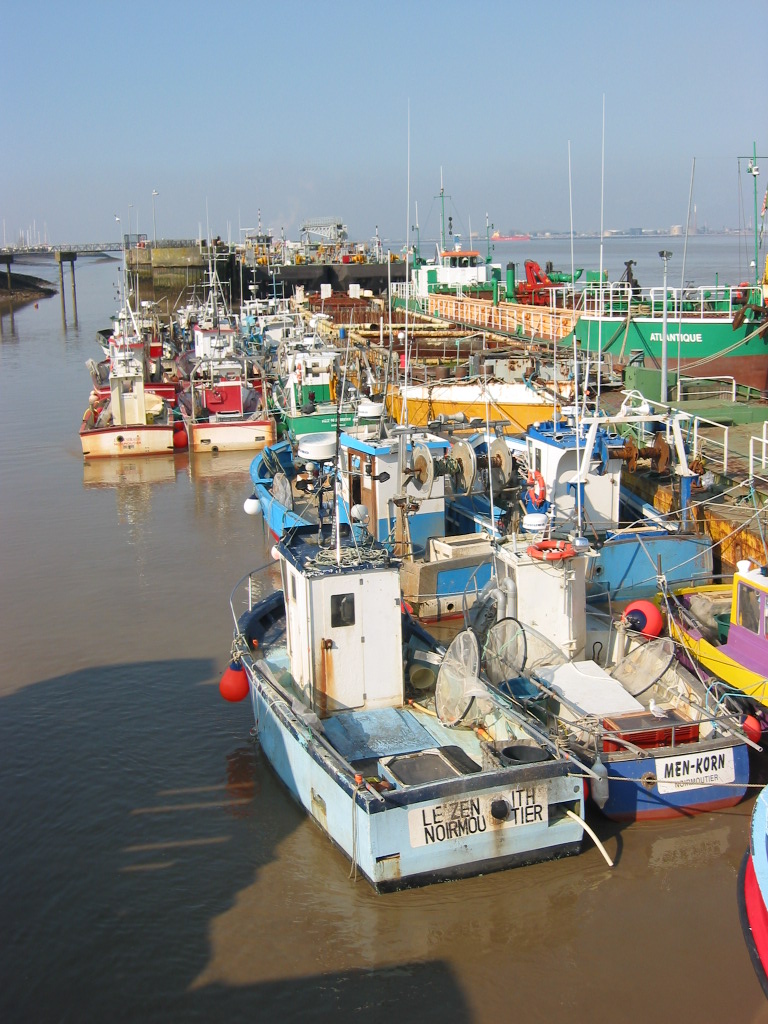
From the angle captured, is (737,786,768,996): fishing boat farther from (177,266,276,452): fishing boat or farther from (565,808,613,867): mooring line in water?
(177,266,276,452): fishing boat

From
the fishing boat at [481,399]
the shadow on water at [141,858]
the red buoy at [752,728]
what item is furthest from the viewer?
the fishing boat at [481,399]

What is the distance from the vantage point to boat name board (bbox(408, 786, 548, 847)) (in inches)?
292

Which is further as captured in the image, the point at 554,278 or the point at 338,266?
the point at 338,266

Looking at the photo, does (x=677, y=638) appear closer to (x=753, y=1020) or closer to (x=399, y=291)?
(x=753, y=1020)

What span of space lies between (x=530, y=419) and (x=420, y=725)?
12032 millimetres

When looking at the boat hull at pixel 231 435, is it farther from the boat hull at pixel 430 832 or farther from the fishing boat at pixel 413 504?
the boat hull at pixel 430 832

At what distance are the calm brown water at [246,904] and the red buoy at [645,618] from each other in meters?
2.35

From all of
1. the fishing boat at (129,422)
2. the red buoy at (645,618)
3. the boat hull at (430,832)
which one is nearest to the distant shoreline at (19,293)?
the fishing boat at (129,422)

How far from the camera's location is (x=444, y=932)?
7367 mm

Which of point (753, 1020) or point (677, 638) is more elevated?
point (677, 638)

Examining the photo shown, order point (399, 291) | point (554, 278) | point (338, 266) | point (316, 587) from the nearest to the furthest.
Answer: point (316, 587)
point (554, 278)
point (399, 291)
point (338, 266)

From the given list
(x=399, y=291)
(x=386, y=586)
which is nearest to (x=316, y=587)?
(x=386, y=586)

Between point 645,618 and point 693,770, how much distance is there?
2.60 m

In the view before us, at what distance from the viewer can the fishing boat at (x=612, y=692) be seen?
8383 mm
